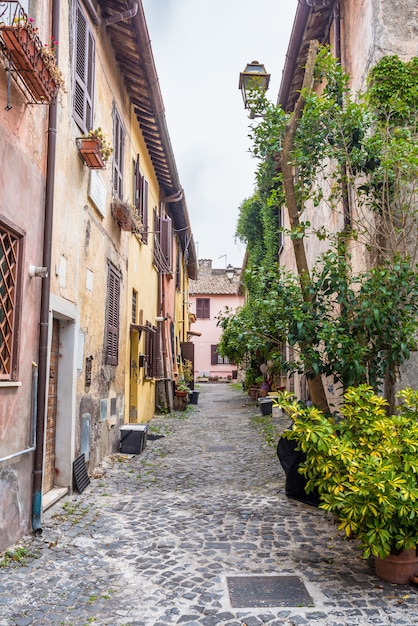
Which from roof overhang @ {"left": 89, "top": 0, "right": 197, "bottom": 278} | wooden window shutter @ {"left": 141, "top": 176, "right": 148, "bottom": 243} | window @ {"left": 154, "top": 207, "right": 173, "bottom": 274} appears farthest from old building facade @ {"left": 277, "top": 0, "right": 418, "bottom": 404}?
window @ {"left": 154, "top": 207, "right": 173, "bottom": 274}

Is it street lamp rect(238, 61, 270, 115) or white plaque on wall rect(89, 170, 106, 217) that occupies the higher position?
street lamp rect(238, 61, 270, 115)

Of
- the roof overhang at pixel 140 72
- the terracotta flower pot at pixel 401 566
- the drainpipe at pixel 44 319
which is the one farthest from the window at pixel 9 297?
the roof overhang at pixel 140 72

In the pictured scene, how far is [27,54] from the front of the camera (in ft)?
13.5

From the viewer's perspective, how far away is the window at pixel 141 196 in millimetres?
10625

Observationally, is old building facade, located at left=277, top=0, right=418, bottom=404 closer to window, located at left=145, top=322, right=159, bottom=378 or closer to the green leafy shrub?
the green leafy shrub

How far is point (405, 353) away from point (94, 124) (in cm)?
494

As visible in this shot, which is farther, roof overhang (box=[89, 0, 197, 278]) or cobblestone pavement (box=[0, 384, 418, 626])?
roof overhang (box=[89, 0, 197, 278])

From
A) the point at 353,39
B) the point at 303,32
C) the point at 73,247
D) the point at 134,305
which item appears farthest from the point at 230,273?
the point at 73,247

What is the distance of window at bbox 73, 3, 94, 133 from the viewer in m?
6.49

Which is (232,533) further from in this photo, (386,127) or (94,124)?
(94,124)

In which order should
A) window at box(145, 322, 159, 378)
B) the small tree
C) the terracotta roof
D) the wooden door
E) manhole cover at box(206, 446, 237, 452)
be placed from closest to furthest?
1. the small tree
2. the wooden door
3. manhole cover at box(206, 446, 237, 452)
4. window at box(145, 322, 159, 378)
5. the terracotta roof

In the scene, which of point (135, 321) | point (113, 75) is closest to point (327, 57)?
point (113, 75)

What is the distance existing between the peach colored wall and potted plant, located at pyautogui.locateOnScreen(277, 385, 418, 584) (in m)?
35.8

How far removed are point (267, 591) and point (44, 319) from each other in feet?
9.66
